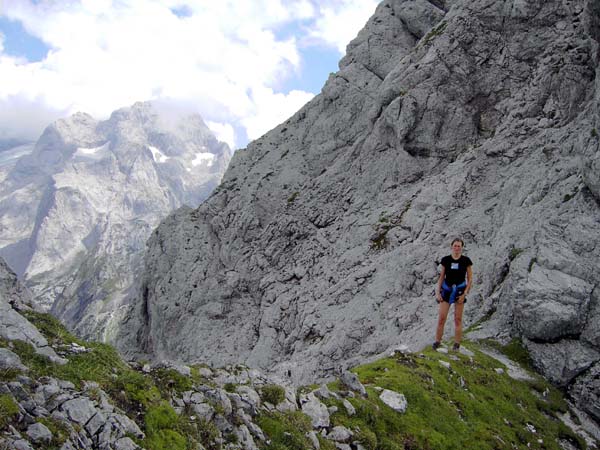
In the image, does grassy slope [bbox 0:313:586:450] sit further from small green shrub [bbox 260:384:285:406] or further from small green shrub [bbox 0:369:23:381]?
small green shrub [bbox 260:384:285:406]

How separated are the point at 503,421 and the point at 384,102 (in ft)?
176

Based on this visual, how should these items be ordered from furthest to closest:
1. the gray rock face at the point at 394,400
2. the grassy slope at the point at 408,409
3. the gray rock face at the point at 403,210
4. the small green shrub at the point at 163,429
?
the gray rock face at the point at 403,210 < the gray rock face at the point at 394,400 < the grassy slope at the point at 408,409 < the small green shrub at the point at 163,429

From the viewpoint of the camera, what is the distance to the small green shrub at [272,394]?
1420cm

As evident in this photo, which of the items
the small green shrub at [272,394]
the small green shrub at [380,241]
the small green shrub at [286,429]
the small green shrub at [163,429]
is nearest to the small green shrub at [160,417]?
the small green shrub at [163,429]

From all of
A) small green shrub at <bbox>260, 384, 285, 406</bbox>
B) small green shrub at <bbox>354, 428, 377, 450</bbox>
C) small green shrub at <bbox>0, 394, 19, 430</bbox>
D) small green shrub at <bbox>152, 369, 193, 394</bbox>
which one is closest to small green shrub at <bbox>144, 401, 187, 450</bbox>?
small green shrub at <bbox>152, 369, 193, 394</bbox>

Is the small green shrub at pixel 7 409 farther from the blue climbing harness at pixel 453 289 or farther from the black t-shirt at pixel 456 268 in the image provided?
the blue climbing harness at pixel 453 289

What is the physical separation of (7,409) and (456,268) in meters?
18.6

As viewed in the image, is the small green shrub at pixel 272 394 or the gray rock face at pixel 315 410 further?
the small green shrub at pixel 272 394

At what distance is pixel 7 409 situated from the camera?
29.6ft

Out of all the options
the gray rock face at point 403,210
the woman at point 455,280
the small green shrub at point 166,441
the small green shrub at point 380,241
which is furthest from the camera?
the small green shrub at point 380,241

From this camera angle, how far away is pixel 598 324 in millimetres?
24047

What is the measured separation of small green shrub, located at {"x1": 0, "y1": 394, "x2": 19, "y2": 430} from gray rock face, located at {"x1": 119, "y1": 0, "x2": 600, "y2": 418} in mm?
24860

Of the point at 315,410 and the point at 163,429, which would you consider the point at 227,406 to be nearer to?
the point at 163,429

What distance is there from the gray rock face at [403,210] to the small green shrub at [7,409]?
24.9 metres
